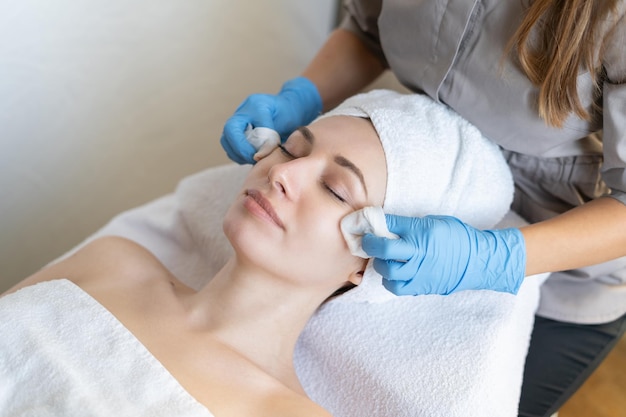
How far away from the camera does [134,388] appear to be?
1.06 metres

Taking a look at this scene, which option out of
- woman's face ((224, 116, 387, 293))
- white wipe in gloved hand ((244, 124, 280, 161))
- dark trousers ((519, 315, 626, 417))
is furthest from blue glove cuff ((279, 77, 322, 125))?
dark trousers ((519, 315, 626, 417))

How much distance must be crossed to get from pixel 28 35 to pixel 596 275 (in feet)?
4.79

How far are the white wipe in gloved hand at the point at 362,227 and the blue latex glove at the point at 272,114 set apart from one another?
1.07ft

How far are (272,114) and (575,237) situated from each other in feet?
2.23

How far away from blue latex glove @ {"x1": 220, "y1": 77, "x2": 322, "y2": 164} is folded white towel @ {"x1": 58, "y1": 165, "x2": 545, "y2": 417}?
0.84 feet

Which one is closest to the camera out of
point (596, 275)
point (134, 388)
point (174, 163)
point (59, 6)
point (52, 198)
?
point (134, 388)

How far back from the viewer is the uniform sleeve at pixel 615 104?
3.57ft

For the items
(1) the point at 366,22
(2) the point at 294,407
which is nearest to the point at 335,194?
(2) the point at 294,407

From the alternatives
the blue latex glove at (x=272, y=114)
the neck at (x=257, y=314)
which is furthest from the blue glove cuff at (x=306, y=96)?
the neck at (x=257, y=314)

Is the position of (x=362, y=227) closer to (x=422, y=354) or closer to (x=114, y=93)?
(x=422, y=354)

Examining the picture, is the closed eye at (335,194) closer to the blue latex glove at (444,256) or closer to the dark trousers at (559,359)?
the blue latex glove at (444,256)

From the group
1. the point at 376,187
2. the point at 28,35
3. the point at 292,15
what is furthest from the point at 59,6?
the point at 376,187

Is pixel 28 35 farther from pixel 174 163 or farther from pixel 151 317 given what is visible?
pixel 151 317

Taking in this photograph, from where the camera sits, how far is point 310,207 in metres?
1.13
